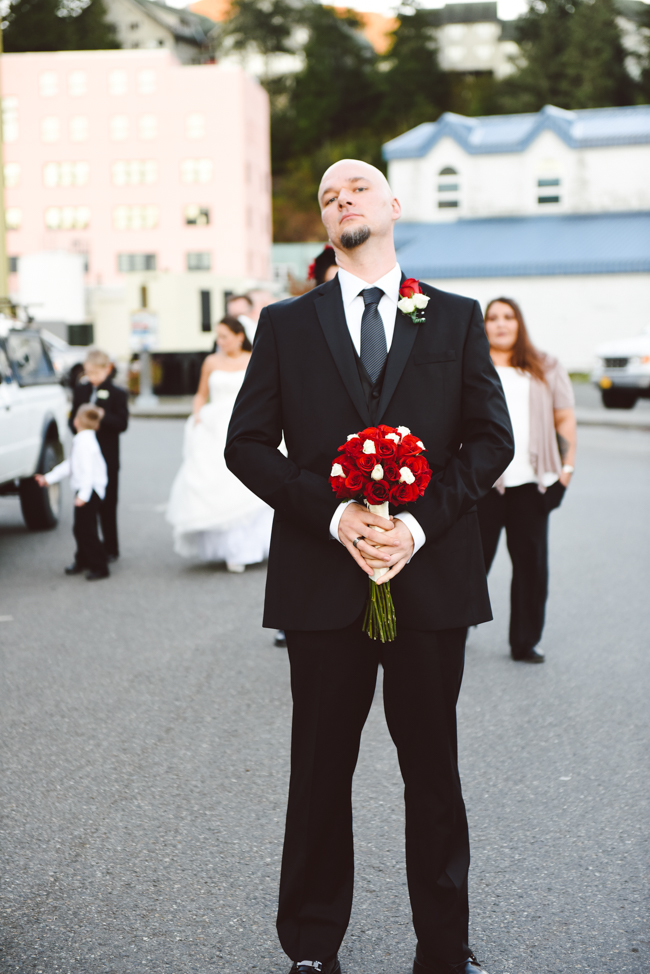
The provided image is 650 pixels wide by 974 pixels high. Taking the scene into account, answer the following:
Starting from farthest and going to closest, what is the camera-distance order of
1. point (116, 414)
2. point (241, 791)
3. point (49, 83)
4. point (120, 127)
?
point (49, 83) < point (120, 127) < point (116, 414) < point (241, 791)

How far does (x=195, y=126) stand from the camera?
6003 cm

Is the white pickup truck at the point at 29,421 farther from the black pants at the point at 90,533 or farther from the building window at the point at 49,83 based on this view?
the building window at the point at 49,83

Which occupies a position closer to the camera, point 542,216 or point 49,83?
point 542,216

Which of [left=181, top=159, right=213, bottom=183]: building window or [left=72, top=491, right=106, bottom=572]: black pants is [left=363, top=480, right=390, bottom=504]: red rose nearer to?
[left=72, top=491, right=106, bottom=572]: black pants

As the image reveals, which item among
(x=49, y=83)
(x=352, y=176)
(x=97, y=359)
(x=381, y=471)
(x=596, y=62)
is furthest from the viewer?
(x=596, y=62)

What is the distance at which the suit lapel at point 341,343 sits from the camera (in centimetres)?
280

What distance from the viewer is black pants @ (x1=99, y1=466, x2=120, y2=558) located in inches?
357

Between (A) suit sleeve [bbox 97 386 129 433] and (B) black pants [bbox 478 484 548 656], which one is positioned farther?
(A) suit sleeve [bbox 97 386 129 433]

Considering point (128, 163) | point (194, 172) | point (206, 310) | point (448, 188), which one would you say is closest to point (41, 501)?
point (206, 310)

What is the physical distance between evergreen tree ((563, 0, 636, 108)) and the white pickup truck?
59955 millimetres

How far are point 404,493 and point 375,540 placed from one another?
0.45 ft

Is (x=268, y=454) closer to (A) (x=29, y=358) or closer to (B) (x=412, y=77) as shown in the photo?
(A) (x=29, y=358)

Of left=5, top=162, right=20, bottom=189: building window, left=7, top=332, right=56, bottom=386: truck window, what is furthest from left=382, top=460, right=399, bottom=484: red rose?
left=5, top=162, right=20, bottom=189: building window

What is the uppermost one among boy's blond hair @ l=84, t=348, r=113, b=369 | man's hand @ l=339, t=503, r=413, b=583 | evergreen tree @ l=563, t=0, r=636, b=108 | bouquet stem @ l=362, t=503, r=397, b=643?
evergreen tree @ l=563, t=0, r=636, b=108
